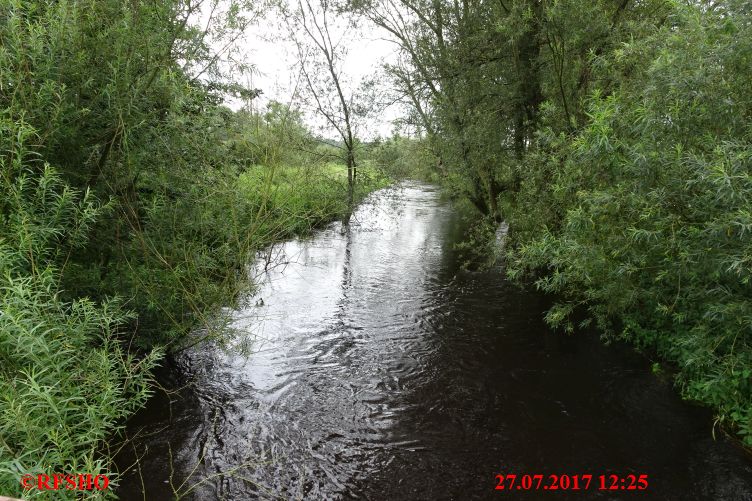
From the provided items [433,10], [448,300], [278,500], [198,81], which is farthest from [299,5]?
[278,500]

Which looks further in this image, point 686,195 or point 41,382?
point 686,195

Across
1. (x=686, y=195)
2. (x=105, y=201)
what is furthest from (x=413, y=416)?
(x=105, y=201)

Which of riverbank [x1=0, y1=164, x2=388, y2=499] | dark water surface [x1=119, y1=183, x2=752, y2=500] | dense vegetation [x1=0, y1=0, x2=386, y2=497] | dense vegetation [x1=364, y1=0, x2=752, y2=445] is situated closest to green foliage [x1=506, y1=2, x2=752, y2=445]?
dense vegetation [x1=364, y1=0, x2=752, y2=445]

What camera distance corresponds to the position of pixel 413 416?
639 centimetres

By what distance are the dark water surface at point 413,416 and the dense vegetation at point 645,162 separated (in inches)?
35.6

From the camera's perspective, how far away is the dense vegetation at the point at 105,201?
10.3ft
